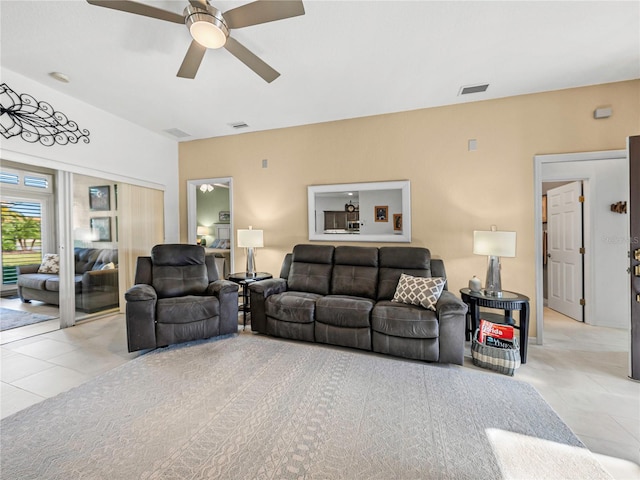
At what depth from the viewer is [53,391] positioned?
2135mm

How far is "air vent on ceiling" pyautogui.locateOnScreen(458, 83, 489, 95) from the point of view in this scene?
→ 3.07 metres

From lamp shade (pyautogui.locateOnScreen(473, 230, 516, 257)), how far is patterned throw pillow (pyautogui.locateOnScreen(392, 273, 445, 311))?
0.57 meters

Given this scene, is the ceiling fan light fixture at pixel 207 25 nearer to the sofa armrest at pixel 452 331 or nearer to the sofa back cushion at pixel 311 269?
the sofa back cushion at pixel 311 269

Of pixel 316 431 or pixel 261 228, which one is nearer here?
pixel 316 431

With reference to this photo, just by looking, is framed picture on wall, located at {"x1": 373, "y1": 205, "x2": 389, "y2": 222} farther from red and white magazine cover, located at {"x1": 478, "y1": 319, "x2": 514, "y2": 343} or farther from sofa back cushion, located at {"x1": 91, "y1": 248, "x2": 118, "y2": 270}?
sofa back cushion, located at {"x1": 91, "y1": 248, "x2": 118, "y2": 270}

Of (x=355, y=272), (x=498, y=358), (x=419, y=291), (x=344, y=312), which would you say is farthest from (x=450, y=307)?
(x=355, y=272)

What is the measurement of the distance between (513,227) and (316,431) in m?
3.11

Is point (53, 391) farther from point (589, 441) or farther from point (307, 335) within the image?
point (589, 441)

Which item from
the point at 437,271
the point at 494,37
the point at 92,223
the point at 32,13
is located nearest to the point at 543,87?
the point at 494,37

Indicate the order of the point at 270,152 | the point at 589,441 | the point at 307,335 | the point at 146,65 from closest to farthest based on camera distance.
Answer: the point at 589,441 < the point at 146,65 < the point at 307,335 < the point at 270,152

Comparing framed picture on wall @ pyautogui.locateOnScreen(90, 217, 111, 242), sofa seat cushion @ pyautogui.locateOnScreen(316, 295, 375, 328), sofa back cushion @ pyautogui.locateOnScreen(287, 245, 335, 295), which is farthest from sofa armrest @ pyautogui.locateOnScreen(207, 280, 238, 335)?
framed picture on wall @ pyautogui.locateOnScreen(90, 217, 111, 242)

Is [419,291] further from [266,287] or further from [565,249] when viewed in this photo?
[565,249]

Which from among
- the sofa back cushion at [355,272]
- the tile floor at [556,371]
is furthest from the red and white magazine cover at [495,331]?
the sofa back cushion at [355,272]

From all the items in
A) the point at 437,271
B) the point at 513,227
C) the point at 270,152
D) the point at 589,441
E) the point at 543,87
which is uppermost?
the point at 543,87
